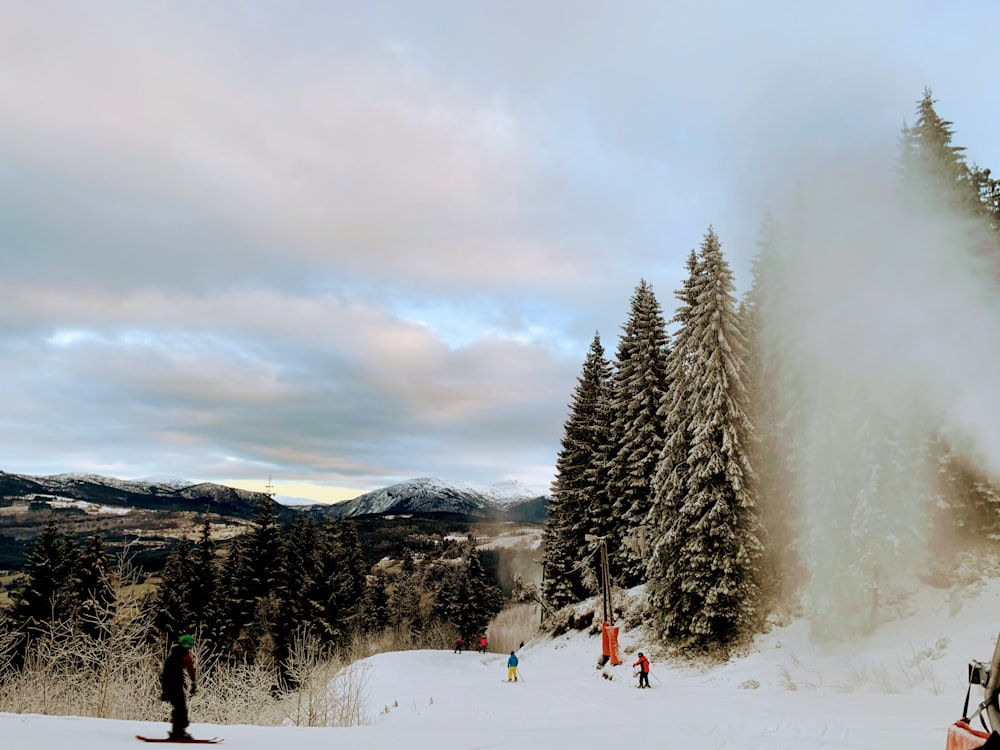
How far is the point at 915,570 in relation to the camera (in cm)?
2192

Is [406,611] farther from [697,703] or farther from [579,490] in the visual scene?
[697,703]

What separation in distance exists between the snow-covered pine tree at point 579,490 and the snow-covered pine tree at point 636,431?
1531 millimetres

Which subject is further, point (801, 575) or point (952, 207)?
point (801, 575)

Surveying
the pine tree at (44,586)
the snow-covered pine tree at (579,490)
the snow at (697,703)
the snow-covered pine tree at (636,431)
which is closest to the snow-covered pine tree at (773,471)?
the snow at (697,703)

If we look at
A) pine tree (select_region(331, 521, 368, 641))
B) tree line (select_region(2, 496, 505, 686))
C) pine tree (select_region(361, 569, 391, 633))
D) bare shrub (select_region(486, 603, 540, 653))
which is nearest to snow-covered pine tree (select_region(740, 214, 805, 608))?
tree line (select_region(2, 496, 505, 686))

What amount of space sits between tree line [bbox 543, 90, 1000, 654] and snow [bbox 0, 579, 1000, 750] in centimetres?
209

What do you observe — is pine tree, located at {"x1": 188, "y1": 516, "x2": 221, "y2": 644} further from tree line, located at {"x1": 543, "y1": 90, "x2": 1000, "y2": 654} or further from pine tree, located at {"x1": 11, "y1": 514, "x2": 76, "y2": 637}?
tree line, located at {"x1": 543, "y1": 90, "x2": 1000, "y2": 654}

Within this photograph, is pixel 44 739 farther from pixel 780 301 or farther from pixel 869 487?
pixel 780 301

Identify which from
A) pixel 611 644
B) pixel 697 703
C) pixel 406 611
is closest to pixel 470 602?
pixel 406 611

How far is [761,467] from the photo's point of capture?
92.0 feet

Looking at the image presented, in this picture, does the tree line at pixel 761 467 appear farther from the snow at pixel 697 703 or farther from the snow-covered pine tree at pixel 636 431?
the snow at pixel 697 703

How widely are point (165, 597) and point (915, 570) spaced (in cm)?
4809

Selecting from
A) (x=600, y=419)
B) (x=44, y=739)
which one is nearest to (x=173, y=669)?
(x=44, y=739)

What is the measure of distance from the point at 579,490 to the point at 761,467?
1546 centimetres
